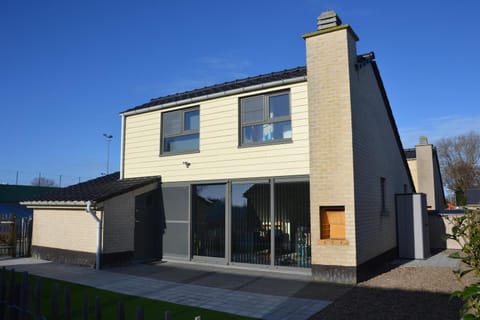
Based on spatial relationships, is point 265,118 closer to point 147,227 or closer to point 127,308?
point 147,227

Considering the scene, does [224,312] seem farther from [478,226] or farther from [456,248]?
[456,248]

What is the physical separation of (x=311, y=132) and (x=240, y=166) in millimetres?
2609

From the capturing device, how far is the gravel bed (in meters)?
6.52

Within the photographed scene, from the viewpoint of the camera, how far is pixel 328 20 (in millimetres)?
10172

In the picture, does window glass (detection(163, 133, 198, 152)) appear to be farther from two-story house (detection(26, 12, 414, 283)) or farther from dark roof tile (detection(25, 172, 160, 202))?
dark roof tile (detection(25, 172, 160, 202))

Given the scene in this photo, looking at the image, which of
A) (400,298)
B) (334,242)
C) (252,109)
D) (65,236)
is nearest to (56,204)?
(65,236)

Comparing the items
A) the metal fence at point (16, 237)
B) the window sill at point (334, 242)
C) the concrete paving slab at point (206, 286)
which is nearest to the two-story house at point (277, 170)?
the window sill at point (334, 242)

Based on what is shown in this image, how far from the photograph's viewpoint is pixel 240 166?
11.5 meters

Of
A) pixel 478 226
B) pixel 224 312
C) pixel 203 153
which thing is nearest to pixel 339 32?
pixel 203 153

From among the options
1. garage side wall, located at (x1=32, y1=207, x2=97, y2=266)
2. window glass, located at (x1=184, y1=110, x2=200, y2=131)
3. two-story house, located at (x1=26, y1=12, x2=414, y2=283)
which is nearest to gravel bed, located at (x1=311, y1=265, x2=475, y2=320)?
two-story house, located at (x1=26, y1=12, x2=414, y2=283)

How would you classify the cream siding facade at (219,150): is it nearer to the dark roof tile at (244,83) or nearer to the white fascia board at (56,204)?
the dark roof tile at (244,83)

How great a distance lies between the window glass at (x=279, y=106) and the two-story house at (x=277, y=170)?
0.10 ft

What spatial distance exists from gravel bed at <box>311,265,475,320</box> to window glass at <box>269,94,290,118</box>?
5.06 meters

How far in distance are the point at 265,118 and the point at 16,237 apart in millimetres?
10648
